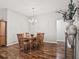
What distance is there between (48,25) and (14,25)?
3038 mm

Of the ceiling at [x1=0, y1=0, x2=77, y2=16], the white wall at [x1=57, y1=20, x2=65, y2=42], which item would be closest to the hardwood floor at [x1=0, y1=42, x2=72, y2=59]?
the ceiling at [x1=0, y1=0, x2=77, y2=16]

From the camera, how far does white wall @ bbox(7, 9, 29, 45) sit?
7.29 metres

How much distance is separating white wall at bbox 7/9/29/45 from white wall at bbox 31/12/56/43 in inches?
61.5

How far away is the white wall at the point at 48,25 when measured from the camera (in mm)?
8711

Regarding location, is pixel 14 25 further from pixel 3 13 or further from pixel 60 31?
pixel 60 31

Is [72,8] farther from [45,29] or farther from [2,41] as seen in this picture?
[45,29]

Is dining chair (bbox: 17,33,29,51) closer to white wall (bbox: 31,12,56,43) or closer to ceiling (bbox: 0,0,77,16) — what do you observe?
ceiling (bbox: 0,0,77,16)

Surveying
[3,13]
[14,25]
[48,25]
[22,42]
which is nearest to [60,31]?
[48,25]

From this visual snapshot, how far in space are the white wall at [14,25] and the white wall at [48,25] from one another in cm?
156

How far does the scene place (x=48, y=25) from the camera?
8.98 m

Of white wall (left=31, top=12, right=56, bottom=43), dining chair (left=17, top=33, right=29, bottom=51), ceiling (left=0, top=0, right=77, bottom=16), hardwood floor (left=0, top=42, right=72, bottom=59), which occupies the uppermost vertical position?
ceiling (left=0, top=0, right=77, bottom=16)

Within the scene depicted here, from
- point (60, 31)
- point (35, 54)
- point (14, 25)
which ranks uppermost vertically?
point (14, 25)

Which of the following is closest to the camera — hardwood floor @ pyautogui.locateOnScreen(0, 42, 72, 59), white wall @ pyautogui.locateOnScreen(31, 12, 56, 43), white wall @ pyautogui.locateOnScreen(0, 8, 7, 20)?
hardwood floor @ pyautogui.locateOnScreen(0, 42, 72, 59)

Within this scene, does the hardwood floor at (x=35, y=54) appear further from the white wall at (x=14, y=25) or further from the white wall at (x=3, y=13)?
the white wall at (x=3, y=13)
